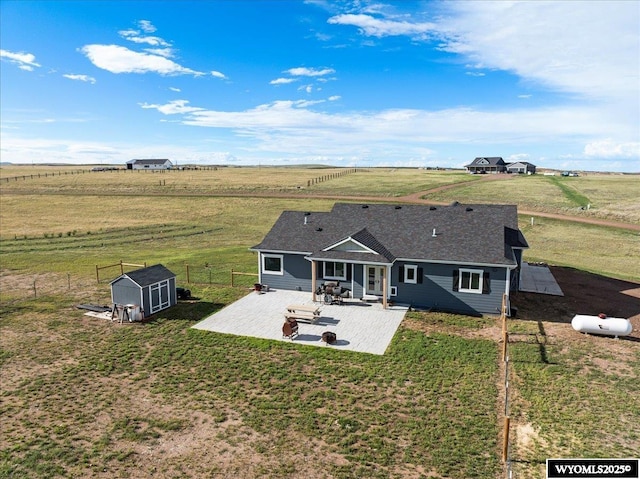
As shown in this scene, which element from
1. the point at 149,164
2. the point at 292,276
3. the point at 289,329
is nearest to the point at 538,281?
→ the point at 292,276

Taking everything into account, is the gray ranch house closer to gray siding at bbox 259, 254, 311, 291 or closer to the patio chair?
gray siding at bbox 259, 254, 311, 291

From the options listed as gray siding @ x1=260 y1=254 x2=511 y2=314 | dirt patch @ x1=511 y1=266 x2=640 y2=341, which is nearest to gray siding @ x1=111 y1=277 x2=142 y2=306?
gray siding @ x1=260 y1=254 x2=511 y2=314

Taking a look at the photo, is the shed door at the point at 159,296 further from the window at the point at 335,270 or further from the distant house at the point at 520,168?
the distant house at the point at 520,168

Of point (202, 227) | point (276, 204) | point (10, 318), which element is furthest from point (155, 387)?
point (276, 204)

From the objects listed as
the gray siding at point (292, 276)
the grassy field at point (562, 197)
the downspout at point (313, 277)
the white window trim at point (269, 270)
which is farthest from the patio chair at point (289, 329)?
the grassy field at point (562, 197)

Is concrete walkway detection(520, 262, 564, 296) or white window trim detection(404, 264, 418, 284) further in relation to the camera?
concrete walkway detection(520, 262, 564, 296)

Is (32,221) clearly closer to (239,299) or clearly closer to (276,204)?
(276,204)
